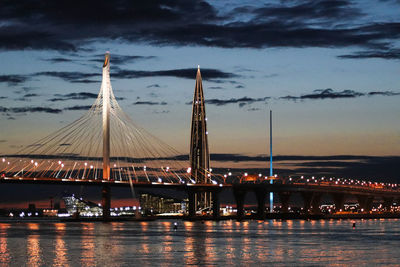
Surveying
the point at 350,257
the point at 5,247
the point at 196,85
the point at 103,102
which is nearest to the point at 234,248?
the point at 350,257

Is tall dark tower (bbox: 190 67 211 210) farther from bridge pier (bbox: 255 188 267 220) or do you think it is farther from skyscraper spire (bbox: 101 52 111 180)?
skyscraper spire (bbox: 101 52 111 180)

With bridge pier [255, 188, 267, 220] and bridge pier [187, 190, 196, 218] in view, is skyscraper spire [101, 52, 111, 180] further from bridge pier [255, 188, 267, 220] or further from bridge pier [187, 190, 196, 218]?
bridge pier [255, 188, 267, 220]

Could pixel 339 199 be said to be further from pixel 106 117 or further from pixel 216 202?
pixel 106 117

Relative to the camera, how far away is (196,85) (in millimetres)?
183375

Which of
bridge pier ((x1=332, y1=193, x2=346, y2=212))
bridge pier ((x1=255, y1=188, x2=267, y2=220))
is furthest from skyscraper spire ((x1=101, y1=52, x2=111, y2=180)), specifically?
bridge pier ((x1=332, y1=193, x2=346, y2=212))

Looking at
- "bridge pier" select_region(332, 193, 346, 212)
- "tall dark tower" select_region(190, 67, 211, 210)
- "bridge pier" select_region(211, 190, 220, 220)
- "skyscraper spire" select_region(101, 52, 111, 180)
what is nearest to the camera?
"skyscraper spire" select_region(101, 52, 111, 180)

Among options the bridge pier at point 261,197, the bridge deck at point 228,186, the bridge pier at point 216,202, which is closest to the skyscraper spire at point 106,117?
the bridge deck at point 228,186

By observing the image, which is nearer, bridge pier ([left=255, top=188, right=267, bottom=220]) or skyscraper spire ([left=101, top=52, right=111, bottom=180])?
skyscraper spire ([left=101, top=52, right=111, bottom=180])

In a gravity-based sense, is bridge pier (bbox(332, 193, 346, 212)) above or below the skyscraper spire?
below

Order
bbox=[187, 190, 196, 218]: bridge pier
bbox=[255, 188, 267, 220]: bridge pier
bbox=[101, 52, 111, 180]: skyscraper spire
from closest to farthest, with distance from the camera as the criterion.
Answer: bbox=[101, 52, 111, 180]: skyscraper spire, bbox=[187, 190, 196, 218]: bridge pier, bbox=[255, 188, 267, 220]: bridge pier

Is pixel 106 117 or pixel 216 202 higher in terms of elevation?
pixel 106 117

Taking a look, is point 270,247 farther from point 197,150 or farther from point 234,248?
point 197,150

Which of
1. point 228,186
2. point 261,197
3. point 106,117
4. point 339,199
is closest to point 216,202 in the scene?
point 228,186

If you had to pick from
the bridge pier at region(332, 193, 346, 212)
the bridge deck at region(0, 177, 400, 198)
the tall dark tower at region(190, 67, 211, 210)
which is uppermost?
the tall dark tower at region(190, 67, 211, 210)
